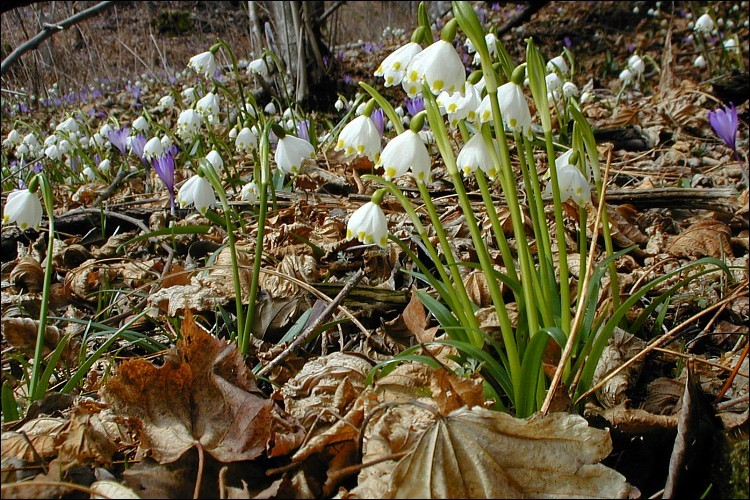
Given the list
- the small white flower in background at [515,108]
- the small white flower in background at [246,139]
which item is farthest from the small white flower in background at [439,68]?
the small white flower in background at [246,139]

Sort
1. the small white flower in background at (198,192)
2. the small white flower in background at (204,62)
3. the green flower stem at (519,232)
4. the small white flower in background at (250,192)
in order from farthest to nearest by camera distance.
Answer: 1. the small white flower in background at (204,62)
2. the small white flower in background at (250,192)
3. the small white flower in background at (198,192)
4. the green flower stem at (519,232)

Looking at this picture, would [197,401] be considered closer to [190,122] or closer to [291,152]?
[291,152]

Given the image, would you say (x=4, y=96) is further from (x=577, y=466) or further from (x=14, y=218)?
(x=577, y=466)

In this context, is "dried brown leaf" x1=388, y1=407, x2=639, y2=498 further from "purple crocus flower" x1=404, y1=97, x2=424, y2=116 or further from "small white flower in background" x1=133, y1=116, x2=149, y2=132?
"small white flower in background" x1=133, y1=116, x2=149, y2=132

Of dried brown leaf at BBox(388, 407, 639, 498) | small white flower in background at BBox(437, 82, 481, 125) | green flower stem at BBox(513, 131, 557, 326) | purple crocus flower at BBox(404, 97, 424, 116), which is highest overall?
small white flower in background at BBox(437, 82, 481, 125)

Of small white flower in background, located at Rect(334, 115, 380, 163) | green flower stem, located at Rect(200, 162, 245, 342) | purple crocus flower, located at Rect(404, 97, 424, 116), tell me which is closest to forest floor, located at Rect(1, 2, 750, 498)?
green flower stem, located at Rect(200, 162, 245, 342)

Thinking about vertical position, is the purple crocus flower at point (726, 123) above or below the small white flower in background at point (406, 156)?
below

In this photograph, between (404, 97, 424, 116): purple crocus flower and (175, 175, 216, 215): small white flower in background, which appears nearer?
(175, 175, 216, 215): small white flower in background

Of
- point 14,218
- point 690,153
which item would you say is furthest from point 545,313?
point 690,153

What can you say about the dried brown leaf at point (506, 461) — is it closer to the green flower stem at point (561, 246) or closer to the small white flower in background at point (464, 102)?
the green flower stem at point (561, 246)
